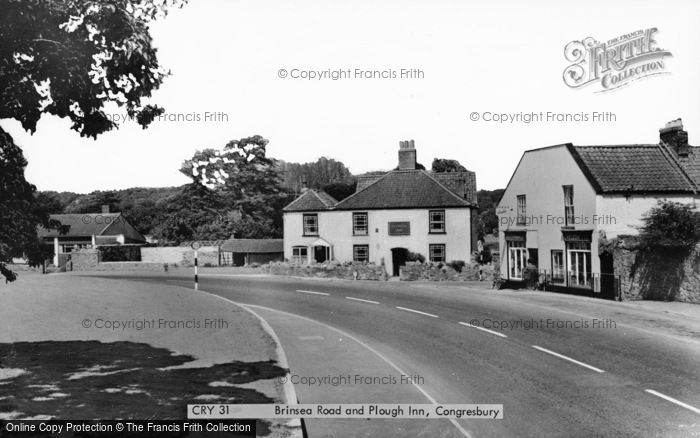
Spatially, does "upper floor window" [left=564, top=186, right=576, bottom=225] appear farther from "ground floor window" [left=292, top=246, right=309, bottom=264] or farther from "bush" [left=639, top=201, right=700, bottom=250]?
"ground floor window" [left=292, top=246, right=309, bottom=264]

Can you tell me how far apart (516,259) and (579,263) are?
5.36 m

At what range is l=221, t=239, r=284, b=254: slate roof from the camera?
54375mm

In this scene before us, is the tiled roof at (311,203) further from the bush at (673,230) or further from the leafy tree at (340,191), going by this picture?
the leafy tree at (340,191)

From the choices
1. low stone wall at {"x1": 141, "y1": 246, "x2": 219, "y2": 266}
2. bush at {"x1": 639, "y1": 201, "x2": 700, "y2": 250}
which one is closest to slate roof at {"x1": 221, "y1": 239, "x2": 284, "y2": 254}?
low stone wall at {"x1": 141, "y1": 246, "x2": 219, "y2": 266}

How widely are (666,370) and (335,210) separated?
3542 centimetres

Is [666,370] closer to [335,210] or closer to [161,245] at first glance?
[335,210]

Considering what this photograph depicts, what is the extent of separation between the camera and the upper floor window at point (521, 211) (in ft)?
97.9

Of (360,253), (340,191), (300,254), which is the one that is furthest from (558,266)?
(340,191)

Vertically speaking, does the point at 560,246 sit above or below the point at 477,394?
above

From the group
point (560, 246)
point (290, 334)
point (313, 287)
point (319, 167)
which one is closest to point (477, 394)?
point (290, 334)

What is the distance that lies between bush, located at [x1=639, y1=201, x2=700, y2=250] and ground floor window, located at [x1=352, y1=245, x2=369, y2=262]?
2507 cm

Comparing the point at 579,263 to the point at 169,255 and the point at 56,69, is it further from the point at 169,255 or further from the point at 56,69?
the point at 169,255

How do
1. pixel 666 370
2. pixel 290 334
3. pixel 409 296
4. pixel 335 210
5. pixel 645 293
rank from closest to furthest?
pixel 666 370
pixel 290 334
pixel 645 293
pixel 409 296
pixel 335 210

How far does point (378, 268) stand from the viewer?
36562 millimetres
